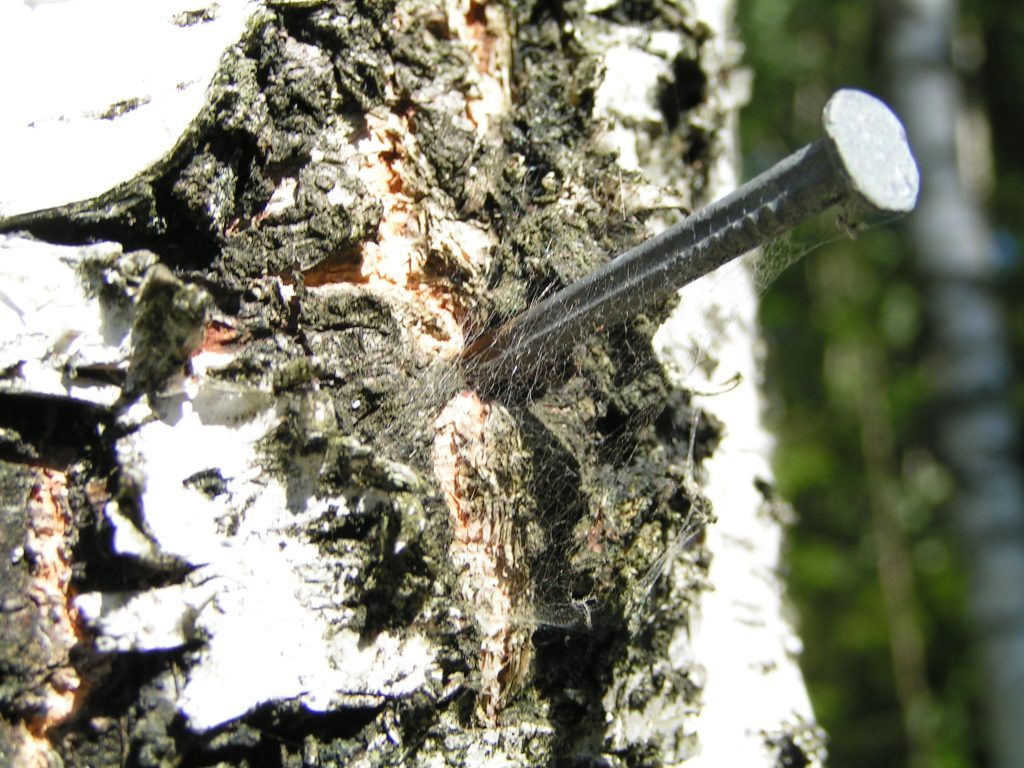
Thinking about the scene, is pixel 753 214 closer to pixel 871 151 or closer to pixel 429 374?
pixel 871 151

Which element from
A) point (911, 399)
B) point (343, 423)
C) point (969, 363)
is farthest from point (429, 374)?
point (911, 399)

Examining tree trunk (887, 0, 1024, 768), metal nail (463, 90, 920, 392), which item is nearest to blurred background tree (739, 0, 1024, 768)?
tree trunk (887, 0, 1024, 768)

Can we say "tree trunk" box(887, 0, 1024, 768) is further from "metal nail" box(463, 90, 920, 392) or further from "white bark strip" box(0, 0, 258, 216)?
"white bark strip" box(0, 0, 258, 216)

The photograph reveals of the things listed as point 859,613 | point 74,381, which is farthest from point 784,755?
point 859,613

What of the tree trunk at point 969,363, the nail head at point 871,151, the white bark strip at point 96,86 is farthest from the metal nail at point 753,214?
the tree trunk at point 969,363

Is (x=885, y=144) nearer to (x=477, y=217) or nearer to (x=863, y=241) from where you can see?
(x=477, y=217)
